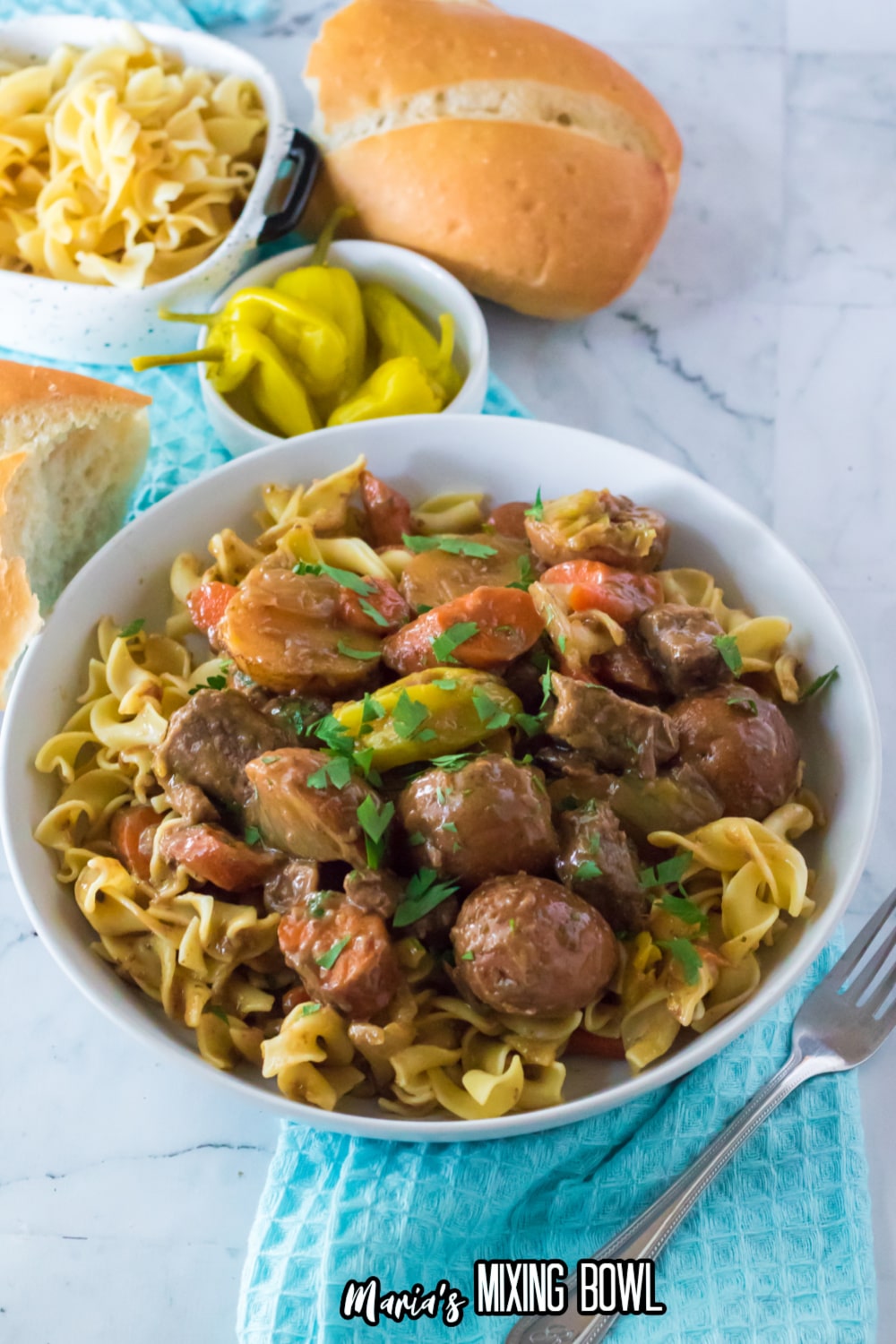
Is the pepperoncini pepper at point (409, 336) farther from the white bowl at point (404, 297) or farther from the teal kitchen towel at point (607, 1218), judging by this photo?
the teal kitchen towel at point (607, 1218)

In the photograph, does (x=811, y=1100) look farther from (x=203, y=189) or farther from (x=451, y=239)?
(x=203, y=189)

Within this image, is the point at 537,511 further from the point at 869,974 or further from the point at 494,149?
the point at 494,149

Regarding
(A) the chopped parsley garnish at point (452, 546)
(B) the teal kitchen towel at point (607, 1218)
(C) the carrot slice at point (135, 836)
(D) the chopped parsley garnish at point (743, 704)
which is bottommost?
(B) the teal kitchen towel at point (607, 1218)

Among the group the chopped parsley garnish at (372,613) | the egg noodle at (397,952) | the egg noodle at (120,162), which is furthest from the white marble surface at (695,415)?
the chopped parsley garnish at (372,613)

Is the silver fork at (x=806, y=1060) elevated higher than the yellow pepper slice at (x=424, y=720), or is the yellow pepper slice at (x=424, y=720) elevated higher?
the yellow pepper slice at (x=424, y=720)

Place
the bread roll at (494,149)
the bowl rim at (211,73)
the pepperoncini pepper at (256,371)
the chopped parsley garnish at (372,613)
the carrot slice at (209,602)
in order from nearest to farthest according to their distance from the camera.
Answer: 1. the chopped parsley garnish at (372,613)
2. the carrot slice at (209,602)
3. the pepperoncini pepper at (256,371)
4. the bowl rim at (211,73)
5. the bread roll at (494,149)

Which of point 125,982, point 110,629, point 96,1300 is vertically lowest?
point 96,1300

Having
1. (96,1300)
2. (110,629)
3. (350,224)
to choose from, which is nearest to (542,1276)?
(96,1300)
